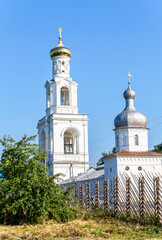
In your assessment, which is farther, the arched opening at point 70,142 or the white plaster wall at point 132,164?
the arched opening at point 70,142

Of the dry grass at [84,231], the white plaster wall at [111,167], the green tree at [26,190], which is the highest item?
the white plaster wall at [111,167]

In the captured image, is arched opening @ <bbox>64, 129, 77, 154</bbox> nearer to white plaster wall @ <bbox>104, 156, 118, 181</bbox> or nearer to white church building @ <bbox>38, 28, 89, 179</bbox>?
white church building @ <bbox>38, 28, 89, 179</bbox>

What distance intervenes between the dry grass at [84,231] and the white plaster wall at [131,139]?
29660 millimetres

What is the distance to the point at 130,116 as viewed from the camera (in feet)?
146

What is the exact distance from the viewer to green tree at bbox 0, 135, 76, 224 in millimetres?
14656

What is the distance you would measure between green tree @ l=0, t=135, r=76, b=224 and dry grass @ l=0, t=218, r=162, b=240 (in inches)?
21.7

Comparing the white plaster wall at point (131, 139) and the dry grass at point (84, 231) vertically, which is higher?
the white plaster wall at point (131, 139)

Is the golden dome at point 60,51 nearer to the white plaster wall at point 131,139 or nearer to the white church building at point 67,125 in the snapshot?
the white church building at point 67,125

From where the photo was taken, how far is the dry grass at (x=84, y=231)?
1164 cm

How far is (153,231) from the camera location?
12.4 metres

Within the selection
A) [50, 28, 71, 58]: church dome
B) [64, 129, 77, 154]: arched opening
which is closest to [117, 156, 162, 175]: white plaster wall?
[64, 129, 77, 154]: arched opening

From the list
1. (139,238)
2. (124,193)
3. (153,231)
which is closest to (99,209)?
(124,193)

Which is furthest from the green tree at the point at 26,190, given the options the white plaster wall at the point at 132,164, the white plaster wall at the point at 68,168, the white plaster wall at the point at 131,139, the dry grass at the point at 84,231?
the white plaster wall at the point at 68,168

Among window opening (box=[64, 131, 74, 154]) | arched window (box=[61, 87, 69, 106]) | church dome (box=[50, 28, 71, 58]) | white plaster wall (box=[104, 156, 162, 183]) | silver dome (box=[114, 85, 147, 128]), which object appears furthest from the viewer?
window opening (box=[64, 131, 74, 154])
